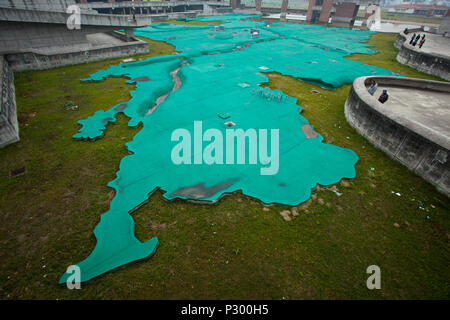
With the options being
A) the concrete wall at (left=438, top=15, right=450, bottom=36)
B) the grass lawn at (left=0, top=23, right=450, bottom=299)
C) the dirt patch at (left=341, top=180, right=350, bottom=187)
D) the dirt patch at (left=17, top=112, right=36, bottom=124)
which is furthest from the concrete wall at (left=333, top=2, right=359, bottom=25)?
the dirt patch at (left=17, top=112, right=36, bottom=124)

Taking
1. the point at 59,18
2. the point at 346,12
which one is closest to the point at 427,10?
the point at 346,12

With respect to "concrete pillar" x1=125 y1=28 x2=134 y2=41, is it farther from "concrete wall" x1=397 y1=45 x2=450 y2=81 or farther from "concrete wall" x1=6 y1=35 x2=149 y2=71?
"concrete wall" x1=397 y1=45 x2=450 y2=81

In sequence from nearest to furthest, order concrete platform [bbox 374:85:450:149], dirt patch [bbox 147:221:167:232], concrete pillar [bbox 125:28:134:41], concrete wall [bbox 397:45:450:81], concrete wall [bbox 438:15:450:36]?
dirt patch [bbox 147:221:167:232]
concrete platform [bbox 374:85:450:149]
concrete wall [bbox 397:45:450:81]
concrete pillar [bbox 125:28:134:41]
concrete wall [bbox 438:15:450:36]

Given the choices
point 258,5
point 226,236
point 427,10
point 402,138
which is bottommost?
point 226,236

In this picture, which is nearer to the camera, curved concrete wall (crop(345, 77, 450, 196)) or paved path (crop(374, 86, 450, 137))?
curved concrete wall (crop(345, 77, 450, 196))

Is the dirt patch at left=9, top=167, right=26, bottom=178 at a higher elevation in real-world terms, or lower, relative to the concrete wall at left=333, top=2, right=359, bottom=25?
lower

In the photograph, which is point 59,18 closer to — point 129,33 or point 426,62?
point 129,33
